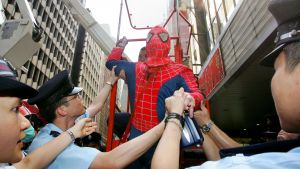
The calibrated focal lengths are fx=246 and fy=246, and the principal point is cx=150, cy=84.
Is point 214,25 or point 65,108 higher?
point 214,25

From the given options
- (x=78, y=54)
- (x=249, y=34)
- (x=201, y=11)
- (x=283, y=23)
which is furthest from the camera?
(x=201, y=11)

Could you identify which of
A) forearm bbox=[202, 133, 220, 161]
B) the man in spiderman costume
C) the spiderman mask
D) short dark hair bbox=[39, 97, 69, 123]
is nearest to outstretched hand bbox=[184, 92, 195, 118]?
forearm bbox=[202, 133, 220, 161]

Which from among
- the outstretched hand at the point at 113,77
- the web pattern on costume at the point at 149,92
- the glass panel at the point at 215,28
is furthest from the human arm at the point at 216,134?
the glass panel at the point at 215,28

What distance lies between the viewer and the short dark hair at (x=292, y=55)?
3.26ft

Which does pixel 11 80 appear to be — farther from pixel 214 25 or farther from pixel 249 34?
pixel 214 25

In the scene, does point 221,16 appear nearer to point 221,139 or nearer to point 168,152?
point 221,139

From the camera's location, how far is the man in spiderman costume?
103 inches

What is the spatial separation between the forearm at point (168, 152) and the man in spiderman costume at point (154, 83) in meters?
1.31

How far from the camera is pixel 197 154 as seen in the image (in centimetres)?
356

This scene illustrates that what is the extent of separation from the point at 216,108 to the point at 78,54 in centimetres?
730

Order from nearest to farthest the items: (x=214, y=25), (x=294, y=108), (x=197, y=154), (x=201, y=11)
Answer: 1. (x=294, y=108)
2. (x=197, y=154)
3. (x=214, y=25)
4. (x=201, y=11)

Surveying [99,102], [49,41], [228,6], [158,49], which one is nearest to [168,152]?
[158,49]

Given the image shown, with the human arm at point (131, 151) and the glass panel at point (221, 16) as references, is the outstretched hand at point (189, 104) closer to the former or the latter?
the human arm at point (131, 151)

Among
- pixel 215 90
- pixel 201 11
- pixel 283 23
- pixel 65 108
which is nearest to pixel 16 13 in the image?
pixel 201 11
